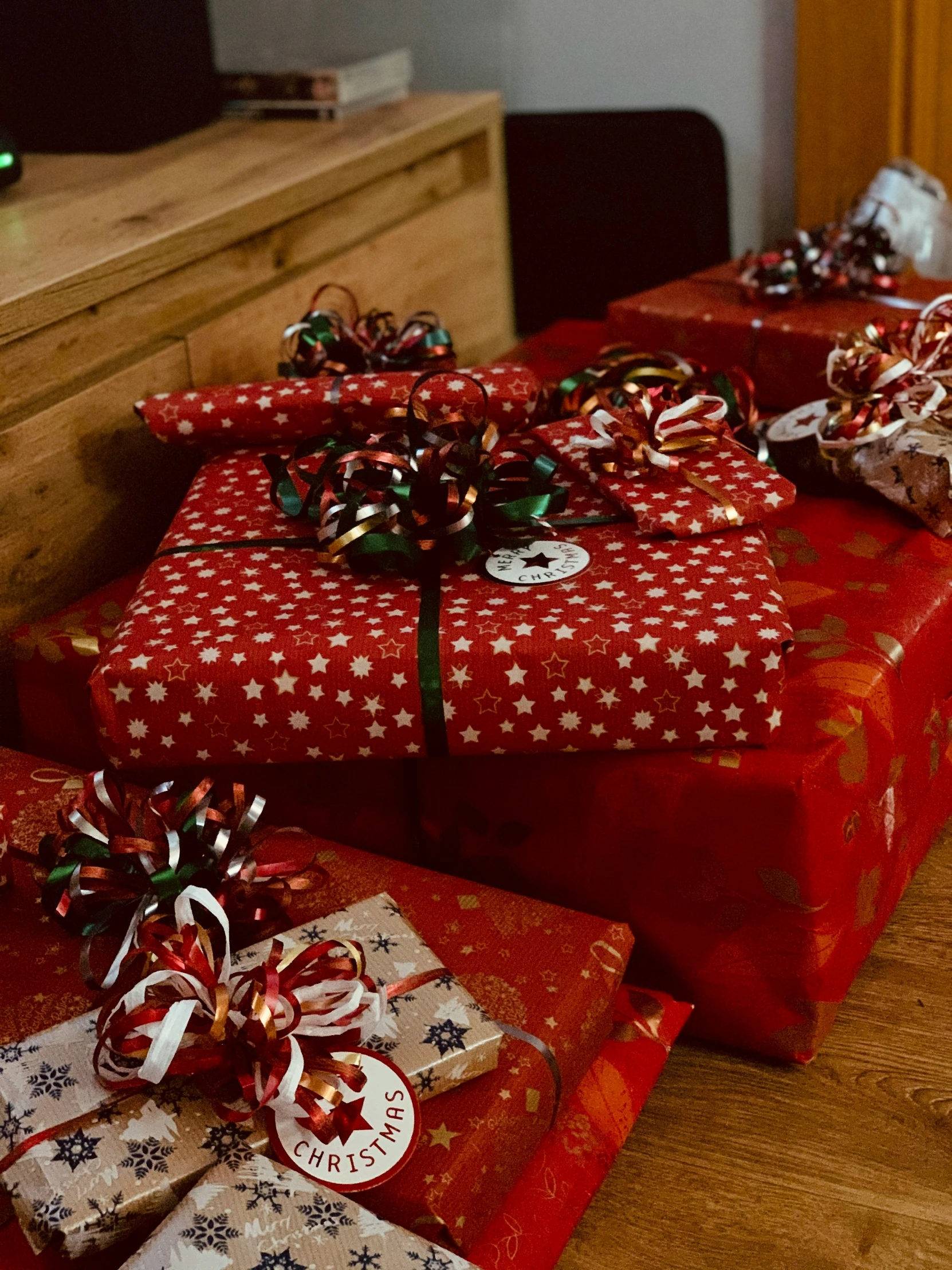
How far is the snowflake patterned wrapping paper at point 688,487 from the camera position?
2.77ft

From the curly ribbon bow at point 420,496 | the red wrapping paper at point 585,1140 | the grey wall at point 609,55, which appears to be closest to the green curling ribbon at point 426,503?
the curly ribbon bow at point 420,496

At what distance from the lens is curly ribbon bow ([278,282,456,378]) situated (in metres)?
1.09

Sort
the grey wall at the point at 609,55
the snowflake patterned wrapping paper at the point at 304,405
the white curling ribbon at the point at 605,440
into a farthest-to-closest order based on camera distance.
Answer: the grey wall at the point at 609,55 → the snowflake patterned wrapping paper at the point at 304,405 → the white curling ribbon at the point at 605,440

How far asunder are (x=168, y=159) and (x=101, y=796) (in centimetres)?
85

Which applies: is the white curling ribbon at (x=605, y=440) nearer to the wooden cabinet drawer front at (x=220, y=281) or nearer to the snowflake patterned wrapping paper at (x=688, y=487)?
the snowflake patterned wrapping paper at (x=688, y=487)

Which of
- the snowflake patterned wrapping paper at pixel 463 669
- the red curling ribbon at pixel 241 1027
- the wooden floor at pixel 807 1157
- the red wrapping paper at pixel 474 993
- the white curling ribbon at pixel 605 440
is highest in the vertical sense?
the white curling ribbon at pixel 605 440

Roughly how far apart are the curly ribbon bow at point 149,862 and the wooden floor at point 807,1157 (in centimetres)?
26

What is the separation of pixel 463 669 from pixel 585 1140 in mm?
269

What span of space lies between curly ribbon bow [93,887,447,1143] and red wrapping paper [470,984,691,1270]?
118 mm

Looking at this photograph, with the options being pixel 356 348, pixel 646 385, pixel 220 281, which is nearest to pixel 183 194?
pixel 220 281

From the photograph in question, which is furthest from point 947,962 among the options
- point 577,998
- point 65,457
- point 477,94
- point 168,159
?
point 477,94

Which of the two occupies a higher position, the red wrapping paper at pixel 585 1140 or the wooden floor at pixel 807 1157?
the red wrapping paper at pixel 585 1140

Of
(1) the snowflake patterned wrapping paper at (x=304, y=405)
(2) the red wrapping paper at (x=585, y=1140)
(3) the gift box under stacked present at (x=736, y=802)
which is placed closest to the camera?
(2) the red wrapping paper at (x=585, y=1140)

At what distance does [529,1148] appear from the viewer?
2.17ft
